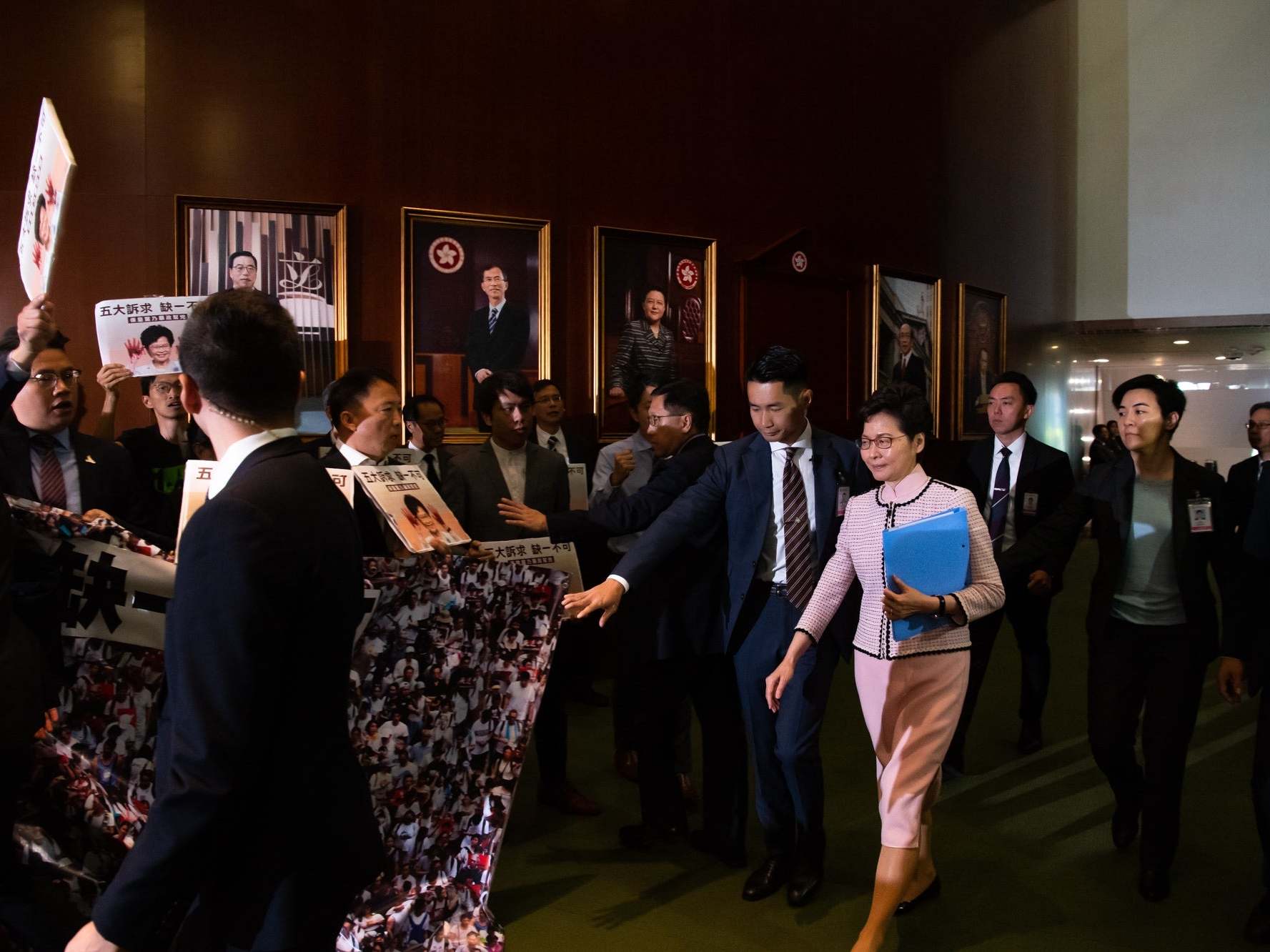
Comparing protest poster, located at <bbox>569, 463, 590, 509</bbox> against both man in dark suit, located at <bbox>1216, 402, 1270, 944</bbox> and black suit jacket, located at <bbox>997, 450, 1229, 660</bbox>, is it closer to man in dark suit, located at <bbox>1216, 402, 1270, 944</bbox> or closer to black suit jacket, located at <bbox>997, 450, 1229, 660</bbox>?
black suit jacket, located at <bbox>997, 450, 1229, 660</bbox>

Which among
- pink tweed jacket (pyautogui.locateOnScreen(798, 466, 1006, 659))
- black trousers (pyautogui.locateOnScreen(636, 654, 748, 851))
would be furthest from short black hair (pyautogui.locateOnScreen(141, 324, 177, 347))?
pink tweed jacket (pyautogui.locateOnScreen(798, 466, 1006, 659))

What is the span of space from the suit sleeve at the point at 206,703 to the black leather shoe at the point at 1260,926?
3.11 m

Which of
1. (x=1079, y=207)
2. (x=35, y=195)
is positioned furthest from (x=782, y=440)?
(x=1079, y=207)

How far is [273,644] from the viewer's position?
56.3 inches

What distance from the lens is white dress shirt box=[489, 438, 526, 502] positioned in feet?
14.1

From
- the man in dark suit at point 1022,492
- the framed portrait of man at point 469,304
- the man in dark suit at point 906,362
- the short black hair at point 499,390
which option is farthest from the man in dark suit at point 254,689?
the man in dark suit at point 906,362

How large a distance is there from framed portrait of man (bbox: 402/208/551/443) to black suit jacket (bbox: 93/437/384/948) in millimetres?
4545

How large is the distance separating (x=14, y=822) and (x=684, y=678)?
7.23 ft

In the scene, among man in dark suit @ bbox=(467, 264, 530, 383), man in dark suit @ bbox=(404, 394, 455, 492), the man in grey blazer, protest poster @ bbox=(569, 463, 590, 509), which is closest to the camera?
the man in grey blazer

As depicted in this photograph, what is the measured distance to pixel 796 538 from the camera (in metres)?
3.43

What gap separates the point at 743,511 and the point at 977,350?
25.0ft

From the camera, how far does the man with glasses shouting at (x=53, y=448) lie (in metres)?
Result: 3.33

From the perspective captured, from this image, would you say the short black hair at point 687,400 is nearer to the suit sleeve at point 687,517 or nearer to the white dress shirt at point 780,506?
the suit sleeve at point 687,517

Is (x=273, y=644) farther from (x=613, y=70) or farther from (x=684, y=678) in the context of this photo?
(x=613, y=70)
